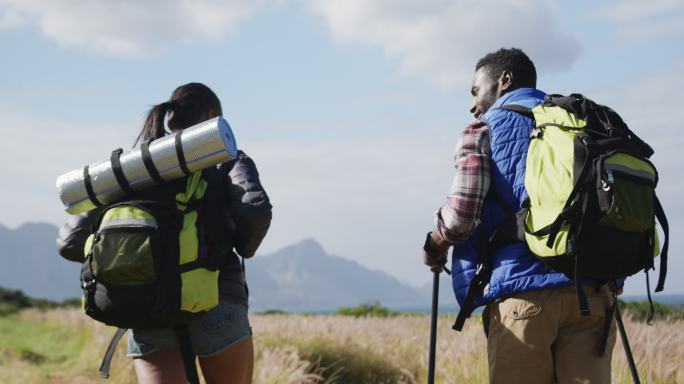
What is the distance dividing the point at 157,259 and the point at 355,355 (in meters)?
6.23

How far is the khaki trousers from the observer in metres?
3.03

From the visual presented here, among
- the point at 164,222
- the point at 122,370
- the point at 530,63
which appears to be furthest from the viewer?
the point at 122,370

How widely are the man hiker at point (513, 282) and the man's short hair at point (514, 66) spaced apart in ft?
0.77

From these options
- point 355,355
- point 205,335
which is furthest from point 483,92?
point 355,355

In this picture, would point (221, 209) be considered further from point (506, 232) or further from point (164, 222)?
point (506, 232)

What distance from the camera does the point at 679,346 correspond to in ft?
18.7

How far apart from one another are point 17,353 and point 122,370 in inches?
307

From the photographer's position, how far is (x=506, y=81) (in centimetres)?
344

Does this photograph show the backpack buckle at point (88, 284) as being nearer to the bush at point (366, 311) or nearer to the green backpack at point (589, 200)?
the green backpack at point (589, 200)

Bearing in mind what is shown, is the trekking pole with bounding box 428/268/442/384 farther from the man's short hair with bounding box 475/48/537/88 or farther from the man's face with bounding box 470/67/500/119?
the man's short hair with bounding box 475/48/537/88

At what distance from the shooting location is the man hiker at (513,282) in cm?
303

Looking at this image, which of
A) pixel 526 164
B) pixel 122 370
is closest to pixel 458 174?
pixel 526 164

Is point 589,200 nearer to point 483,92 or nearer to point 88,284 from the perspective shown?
point 483,92

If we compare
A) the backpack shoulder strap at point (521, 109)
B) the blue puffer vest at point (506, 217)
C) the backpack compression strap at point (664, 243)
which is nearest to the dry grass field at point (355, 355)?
the backpack compression strap at point (664, 243)
